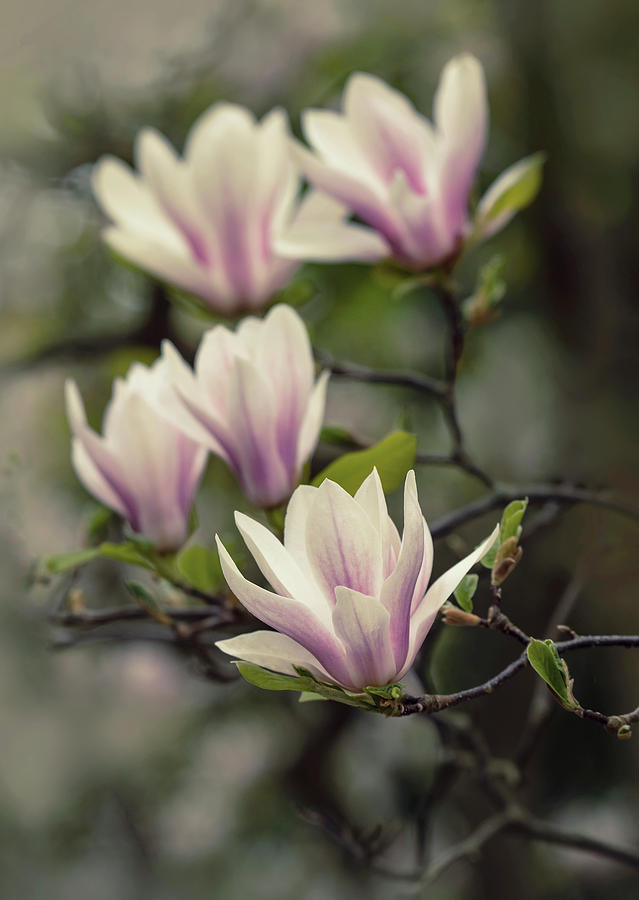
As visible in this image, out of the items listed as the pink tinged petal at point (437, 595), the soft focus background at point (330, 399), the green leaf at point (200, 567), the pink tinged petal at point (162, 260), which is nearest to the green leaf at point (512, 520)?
the pink tinged petal at point (437, 595)

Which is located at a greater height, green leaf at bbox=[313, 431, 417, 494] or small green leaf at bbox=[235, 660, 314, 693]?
small green leaf at bbox=[235, 660, 314, 693]

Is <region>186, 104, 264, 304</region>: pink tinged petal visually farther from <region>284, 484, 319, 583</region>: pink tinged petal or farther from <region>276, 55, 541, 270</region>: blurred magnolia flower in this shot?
<region>284, 484, 319, 583</region>: pink tinged petal

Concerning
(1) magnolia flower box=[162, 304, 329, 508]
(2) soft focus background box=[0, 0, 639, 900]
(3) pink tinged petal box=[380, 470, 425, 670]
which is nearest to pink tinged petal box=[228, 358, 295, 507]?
(1) magnolia flower box=[162, 304, 329, 508]

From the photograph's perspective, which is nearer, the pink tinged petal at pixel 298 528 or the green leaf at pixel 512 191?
the pink tinged petal at pixel 298 528

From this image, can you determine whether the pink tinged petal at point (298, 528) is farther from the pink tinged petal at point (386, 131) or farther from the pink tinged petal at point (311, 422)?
the pink tinged petal at point (386, 131)

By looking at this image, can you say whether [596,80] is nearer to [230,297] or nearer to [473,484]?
[473,484]

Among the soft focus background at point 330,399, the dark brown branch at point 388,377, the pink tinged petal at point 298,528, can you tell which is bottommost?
the soft focus background at point 330,399

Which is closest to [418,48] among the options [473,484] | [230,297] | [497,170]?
[497,170]
